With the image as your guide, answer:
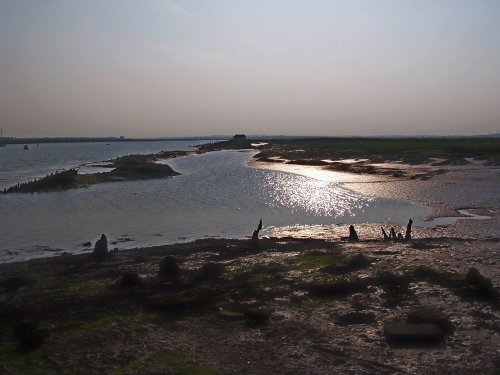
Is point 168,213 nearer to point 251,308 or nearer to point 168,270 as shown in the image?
point 168,270

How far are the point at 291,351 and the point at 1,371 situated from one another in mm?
5029

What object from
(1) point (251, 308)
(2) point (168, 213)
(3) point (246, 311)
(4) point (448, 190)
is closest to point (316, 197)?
(4) point (448, 190)

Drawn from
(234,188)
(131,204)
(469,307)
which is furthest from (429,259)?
(234,188)

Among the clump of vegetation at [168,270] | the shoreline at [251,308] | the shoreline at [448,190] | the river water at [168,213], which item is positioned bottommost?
the river water at [168,213]

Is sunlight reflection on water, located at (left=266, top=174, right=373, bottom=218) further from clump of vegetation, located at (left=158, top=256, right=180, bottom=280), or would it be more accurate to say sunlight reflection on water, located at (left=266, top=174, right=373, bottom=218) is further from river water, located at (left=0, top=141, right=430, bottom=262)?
clump of vegetation, located at (left=158, top=256, right=180, bottom=280)

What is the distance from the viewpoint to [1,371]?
8.80m

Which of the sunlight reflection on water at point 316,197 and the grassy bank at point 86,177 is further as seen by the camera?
the grassy bank at point 86,177

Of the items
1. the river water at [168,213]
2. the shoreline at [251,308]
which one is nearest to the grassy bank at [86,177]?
the river water at [168,213]

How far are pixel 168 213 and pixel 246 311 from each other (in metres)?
18.7

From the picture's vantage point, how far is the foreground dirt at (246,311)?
912 centimetres

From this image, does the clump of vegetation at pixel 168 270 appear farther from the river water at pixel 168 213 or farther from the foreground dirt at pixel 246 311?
the river water at pixel 168 213

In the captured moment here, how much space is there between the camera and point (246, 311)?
11352 mm

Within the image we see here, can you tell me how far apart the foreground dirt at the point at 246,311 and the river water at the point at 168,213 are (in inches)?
193

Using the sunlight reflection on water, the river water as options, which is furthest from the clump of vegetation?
the sunlight reflection on water
